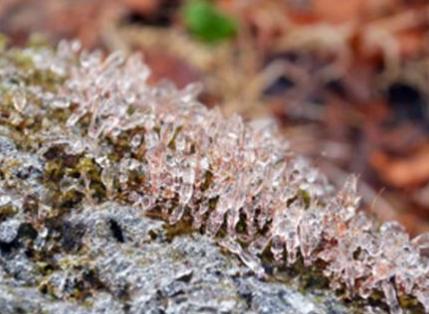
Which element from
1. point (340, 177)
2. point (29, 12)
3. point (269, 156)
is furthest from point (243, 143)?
point (29, 12)

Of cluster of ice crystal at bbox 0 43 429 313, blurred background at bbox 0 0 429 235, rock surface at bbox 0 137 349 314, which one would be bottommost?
rock surface at bbox 0 137 349 314

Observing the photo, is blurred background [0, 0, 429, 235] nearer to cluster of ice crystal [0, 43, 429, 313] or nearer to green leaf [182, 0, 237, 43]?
green leaf [182, 0, 237, 43]

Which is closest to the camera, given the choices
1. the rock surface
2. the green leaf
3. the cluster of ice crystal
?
the rock surface

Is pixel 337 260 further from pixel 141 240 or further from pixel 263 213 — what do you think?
pixel 141 240

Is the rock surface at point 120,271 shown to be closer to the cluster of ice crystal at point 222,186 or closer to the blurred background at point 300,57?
the cluster of ice crystal at point 222,186

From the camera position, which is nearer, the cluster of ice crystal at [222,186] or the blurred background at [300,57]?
the cluster of ice crystal at [222,186]

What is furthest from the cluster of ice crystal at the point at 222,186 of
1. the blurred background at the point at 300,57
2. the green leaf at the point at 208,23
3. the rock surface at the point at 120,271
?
the green leaf at the point at 208,23

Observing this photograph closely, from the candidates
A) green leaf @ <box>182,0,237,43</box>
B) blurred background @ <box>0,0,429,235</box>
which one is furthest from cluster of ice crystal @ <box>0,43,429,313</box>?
green leaf @ <box>182,0,237,43</box>
